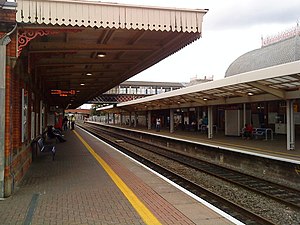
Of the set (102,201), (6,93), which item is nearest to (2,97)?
(6,93)

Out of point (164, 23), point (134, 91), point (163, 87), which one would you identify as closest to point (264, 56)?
point (164, 23)

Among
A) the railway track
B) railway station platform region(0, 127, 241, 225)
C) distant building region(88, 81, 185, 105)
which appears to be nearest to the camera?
railway station platform region(0, 127, 241, 225)

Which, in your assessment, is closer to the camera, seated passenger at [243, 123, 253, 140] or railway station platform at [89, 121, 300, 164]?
railway station platform at [89, 121, 300, 164]

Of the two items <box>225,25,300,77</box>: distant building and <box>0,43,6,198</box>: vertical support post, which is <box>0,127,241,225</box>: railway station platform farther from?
<box>225,25,300,77</box>: distant building

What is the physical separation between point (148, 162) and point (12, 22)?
1044 cm

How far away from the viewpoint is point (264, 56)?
1212 inches

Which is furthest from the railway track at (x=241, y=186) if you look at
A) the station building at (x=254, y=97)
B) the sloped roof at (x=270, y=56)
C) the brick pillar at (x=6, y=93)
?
the sloped roof at (x=270, y=56)

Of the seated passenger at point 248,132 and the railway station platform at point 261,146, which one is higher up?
the seated passenger at point 248,132

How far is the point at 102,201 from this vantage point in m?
5.86

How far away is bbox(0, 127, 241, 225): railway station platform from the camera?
16.0ft

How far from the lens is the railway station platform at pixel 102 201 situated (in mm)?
4871

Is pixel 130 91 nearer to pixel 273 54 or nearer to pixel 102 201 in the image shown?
pixel 273 54

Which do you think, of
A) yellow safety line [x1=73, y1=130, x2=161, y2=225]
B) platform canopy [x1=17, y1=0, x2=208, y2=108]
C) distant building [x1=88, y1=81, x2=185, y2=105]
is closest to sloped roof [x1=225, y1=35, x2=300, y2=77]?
platform canopy [x1=17, y1=0, x2=208, y2=108]

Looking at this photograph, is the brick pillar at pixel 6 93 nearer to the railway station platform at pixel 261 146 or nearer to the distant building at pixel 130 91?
the railway station platform at pixel 261 146
